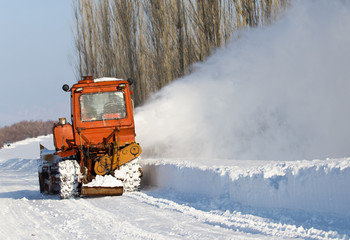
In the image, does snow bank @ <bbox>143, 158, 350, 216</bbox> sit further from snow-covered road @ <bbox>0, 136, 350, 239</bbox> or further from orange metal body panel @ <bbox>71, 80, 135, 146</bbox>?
orange metal body panel @ <bbox>71, 80, 135, 146</bbox>

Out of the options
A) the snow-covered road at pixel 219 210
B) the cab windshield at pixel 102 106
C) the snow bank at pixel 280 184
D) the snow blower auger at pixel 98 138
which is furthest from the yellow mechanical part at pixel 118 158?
the snow bank at pixel 280 184

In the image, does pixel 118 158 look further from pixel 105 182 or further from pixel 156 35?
pixel 156 35

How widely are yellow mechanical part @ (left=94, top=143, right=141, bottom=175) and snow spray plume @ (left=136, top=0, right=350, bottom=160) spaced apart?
357cm

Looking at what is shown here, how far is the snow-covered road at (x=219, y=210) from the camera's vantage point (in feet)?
21.9

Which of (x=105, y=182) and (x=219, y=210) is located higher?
(x=105, y=182)

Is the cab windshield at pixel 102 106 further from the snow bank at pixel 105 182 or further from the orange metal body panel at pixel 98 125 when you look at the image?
the snow bank at pixel 105 182

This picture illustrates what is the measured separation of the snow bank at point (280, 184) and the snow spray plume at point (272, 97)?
534cm

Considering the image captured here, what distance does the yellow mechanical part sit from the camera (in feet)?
38.4

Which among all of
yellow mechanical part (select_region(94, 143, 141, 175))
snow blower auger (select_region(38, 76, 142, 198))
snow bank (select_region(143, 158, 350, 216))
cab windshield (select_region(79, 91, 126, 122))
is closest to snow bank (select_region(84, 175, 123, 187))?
snow blower auger (select_region(38, 76, 142, 198))

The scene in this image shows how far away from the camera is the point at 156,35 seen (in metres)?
23.4

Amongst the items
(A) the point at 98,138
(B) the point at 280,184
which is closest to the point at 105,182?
(A) the point at 98,138

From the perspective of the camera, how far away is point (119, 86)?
1260cm

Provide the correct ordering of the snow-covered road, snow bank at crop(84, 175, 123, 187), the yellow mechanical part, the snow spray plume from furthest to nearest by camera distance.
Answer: the snow spray plume, the yellow mechanical part, snow bank at crop(84, 175, 123, 187), the snow-covered road

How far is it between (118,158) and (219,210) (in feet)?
12.9
